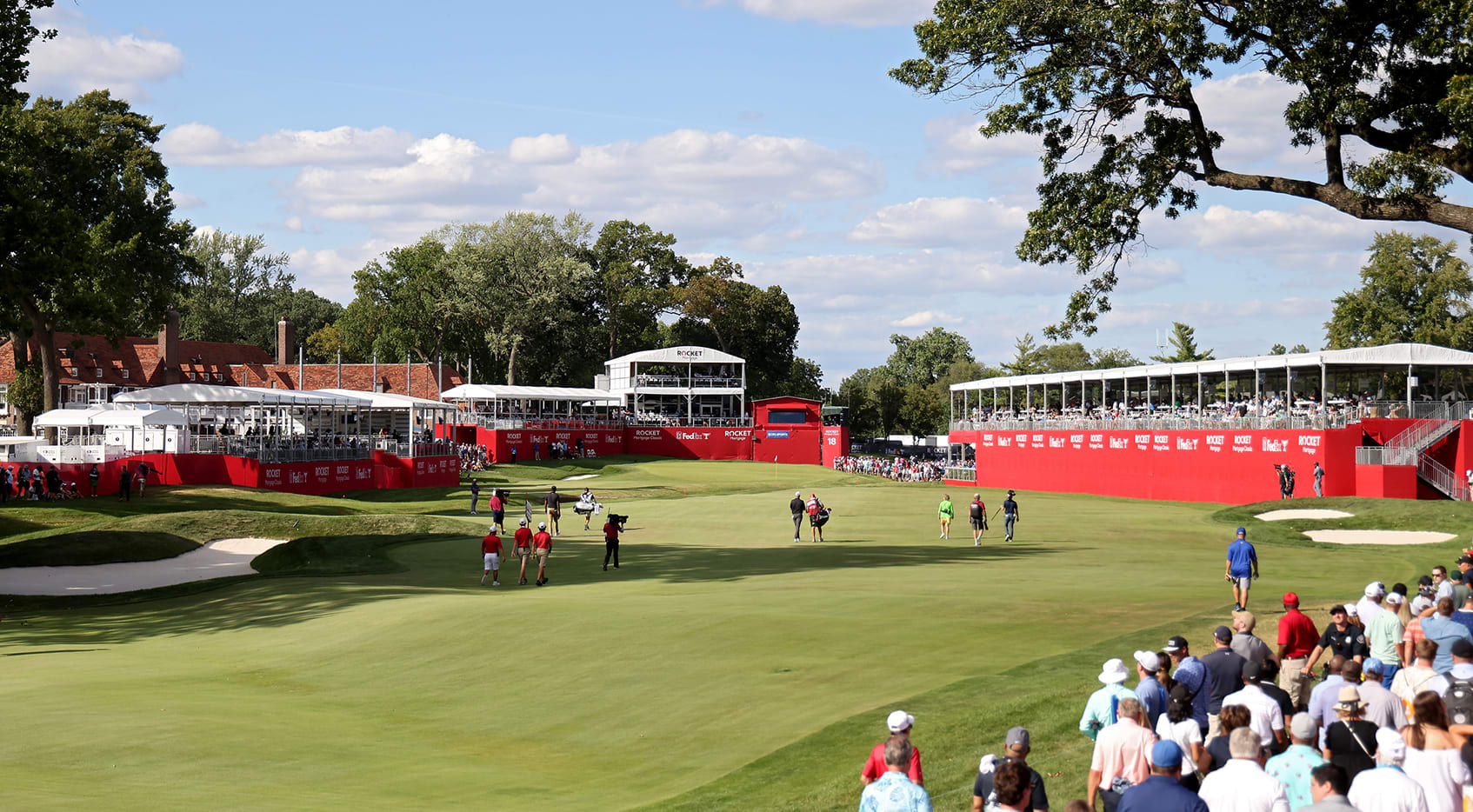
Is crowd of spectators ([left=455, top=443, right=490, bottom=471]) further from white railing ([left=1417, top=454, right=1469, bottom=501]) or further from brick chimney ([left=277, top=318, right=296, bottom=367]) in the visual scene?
white railing ([left=1417, top=454, right=1469, bottom=501])

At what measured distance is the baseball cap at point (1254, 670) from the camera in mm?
11078

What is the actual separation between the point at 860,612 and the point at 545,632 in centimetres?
556

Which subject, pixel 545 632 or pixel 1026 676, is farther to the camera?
pixel 545 632

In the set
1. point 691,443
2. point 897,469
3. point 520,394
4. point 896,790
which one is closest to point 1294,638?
point 896,790

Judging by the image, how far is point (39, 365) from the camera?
271ft

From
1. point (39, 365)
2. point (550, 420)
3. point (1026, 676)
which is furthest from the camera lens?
point (550, 420)

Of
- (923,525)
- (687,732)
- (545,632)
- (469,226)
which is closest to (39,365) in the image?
(469,226)

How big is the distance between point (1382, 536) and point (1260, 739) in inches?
1311

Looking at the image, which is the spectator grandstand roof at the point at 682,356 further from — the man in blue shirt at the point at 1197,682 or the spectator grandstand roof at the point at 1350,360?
the man in blue shirt at the point at 1197,682

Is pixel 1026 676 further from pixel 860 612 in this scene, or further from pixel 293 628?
pixel 293 628

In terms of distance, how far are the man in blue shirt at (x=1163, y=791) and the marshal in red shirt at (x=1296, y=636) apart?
722cm

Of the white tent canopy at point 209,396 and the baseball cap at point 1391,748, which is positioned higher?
the white tent canopy at point 209,396

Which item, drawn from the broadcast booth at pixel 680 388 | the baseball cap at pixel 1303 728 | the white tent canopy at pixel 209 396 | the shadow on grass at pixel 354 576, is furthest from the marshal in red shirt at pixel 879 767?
the broadcast booth at pixel 680 388

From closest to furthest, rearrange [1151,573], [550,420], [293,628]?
[293,628], [1151,573], [550,420]
